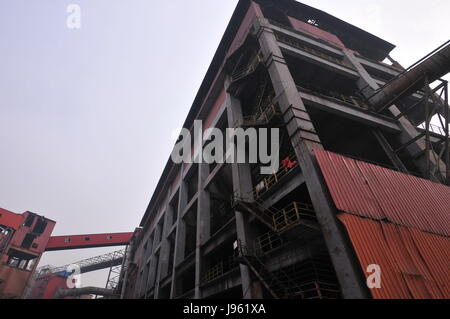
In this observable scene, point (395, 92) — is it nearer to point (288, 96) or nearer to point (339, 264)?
point (288, 96)

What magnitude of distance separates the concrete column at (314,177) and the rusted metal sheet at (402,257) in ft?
0.97

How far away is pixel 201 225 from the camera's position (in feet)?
54.9

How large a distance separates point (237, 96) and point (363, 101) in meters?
8.90

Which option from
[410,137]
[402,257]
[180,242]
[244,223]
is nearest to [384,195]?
[402,257]

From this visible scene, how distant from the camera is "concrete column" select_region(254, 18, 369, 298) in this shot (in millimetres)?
6477

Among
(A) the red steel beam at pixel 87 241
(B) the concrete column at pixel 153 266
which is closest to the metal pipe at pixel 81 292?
(A) the red steel beam at pixel 87 241

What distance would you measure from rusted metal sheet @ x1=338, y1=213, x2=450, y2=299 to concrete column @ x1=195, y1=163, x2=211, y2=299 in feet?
35.8

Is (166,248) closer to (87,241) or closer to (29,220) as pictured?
(29,220)

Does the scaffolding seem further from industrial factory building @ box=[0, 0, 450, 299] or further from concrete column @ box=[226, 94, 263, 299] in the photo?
concrete column @ box=[226, 94, 263, 299]

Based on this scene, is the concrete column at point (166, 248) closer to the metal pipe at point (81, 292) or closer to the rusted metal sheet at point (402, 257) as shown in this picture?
the rusted metal sheet at point (402, 257)

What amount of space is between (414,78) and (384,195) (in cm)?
912

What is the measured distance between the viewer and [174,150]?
29500 millimetres

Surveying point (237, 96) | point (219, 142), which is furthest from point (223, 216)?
point (237, 96)

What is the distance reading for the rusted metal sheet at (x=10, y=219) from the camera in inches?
1162
